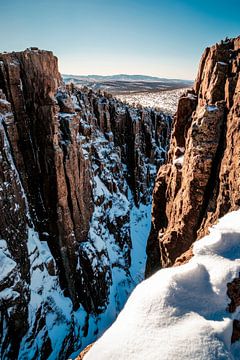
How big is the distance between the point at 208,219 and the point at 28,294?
723 inches

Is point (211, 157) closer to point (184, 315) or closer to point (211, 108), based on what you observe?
point (211, 108)

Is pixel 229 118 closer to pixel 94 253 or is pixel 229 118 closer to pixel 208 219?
pixel 208 219

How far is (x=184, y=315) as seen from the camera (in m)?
5.79

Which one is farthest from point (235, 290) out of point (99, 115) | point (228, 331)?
point (99, 115)

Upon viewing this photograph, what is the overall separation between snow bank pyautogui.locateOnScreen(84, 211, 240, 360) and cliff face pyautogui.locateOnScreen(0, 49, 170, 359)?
1656 centimetres

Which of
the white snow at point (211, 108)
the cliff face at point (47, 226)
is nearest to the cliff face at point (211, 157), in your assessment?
the white snow at point (211, 108)

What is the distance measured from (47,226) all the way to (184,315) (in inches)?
927

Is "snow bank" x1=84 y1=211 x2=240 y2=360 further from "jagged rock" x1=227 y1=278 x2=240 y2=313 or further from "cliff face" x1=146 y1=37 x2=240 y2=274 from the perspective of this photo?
"cliff face" x1=146 y1=37 x2=240 y2=274

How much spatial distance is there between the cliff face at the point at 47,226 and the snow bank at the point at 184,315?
16.6m

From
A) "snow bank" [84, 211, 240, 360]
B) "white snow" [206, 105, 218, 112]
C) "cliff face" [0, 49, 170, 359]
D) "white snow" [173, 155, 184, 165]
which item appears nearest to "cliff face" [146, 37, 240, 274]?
"white snow" [206, 105, 218, 112]

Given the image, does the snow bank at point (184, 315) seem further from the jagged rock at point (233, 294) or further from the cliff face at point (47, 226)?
the cliff face at point (47, 226)

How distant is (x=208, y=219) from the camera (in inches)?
461

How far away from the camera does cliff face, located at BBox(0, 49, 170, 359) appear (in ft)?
70.7

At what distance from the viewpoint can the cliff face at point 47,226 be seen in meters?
21.5
